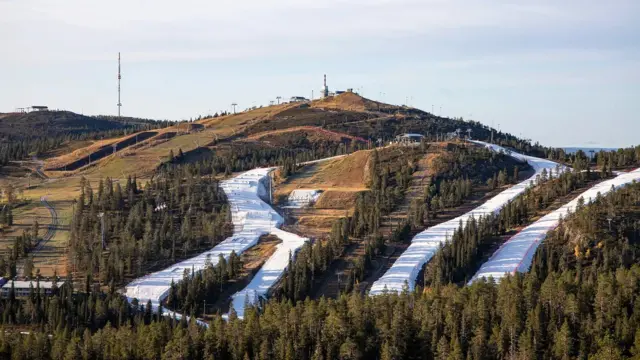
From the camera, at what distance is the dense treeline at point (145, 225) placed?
126688mm

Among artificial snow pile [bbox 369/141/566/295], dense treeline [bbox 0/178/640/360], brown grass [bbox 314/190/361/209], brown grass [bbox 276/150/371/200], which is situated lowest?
dense treeline [bbox 0/178/640/360]

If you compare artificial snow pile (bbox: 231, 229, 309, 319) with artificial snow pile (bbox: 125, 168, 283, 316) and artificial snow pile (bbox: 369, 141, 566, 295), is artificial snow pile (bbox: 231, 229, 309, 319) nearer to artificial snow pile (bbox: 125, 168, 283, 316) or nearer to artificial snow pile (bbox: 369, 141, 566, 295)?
artificial snow pile (bbox: 125, 168, 283, 316)

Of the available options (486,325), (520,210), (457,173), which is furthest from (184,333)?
(457,173)

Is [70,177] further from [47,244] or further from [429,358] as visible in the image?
[429,358]

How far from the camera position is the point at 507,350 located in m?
88.3

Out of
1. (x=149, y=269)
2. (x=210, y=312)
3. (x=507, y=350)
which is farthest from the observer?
(x=149, y=269)

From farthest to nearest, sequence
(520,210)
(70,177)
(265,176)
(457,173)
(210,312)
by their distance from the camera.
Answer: (70,177)
(265,176)
(457,173)
(520,210)
(210,312)

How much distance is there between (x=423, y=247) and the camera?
130125 millimetres

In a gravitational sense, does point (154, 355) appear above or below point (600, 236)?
below

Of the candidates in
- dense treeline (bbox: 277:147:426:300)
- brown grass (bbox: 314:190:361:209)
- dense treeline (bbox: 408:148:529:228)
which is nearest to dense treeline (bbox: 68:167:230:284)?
brown grass (bbox: 314:190:361:209)

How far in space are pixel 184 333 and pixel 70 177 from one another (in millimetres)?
114537

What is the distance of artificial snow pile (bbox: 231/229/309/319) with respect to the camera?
112m

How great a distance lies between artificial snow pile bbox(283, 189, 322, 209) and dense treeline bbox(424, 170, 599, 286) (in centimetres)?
3256

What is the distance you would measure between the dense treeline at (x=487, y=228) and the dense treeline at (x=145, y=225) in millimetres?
37454
